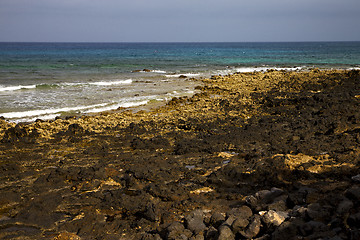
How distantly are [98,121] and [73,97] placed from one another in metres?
7.25

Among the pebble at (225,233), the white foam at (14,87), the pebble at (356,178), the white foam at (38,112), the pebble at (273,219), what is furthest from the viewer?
the white foam at (14,87)

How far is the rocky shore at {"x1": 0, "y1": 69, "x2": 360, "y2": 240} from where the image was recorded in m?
4.66

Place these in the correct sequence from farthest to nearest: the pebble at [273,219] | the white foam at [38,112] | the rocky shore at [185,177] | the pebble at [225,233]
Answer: the white foam at [38,112] → the rocky shore at [185,177] → the pebble at [273,219] → the pebble at [225,233]

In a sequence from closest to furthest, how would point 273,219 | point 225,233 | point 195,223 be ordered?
1. point 225,233
2. point 273,219
3. point 195,223

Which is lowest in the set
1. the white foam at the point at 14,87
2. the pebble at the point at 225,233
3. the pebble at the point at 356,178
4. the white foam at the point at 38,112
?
the pebble at the point at 225,233

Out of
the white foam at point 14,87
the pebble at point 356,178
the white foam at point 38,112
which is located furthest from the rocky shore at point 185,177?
the white foam at point 14,87

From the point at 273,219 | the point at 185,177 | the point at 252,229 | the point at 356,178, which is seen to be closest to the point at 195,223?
the point at 252,229

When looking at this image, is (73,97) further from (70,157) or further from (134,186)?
(134,186)

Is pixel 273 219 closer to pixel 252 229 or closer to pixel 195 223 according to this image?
pixel 252 229

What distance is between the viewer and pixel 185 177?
22.8 ft

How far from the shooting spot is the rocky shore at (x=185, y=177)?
4660mm

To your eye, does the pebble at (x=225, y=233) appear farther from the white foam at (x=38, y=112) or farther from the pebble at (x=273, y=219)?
the white foam at (x=38, y=112)

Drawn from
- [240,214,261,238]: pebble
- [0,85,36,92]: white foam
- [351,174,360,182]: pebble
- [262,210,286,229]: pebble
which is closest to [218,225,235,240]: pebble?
[240,214,261,238]: pebble

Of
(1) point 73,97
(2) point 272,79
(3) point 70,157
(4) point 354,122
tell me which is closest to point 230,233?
(3) point 70,157
